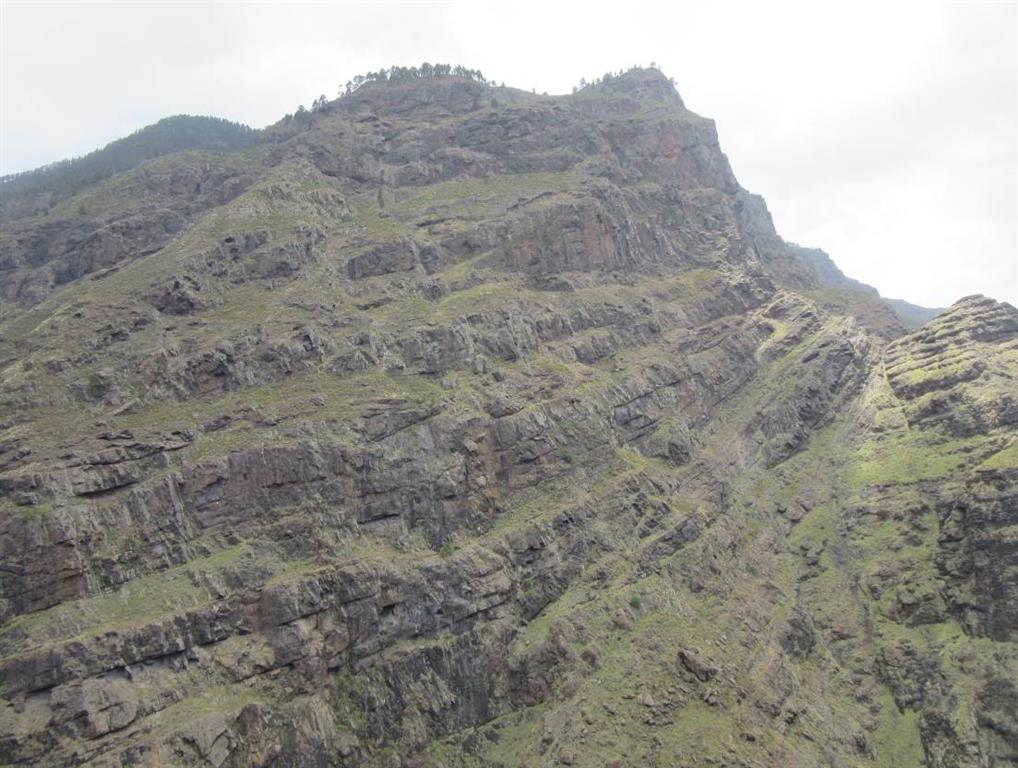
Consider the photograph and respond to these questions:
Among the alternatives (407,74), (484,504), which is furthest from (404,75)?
(484,504)

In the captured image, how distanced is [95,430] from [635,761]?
5252 cm

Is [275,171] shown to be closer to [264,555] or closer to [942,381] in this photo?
[264,555]

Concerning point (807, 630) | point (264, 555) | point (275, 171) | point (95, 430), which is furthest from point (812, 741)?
point (275, 171)

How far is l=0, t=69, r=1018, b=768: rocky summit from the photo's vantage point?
5697cm

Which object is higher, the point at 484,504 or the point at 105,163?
the point at 105,163

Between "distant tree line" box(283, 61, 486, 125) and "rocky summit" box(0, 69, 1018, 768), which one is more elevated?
"distant tree line" box(283, 61, 486, 125)

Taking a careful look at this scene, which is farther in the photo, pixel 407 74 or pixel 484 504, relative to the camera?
pixel 407 74

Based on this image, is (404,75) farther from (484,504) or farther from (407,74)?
(484,504)

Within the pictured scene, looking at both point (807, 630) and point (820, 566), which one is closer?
point (807, 630)

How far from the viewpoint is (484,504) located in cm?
7250

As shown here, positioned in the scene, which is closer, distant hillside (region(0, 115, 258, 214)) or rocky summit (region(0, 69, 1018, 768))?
rocky summit (region(0, 69, 1018, 768))

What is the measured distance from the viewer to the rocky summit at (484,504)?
56969 mm

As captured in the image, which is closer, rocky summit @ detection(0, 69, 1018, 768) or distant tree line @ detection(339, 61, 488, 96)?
rocky summit @ detection(0, 69, 1018, 768)

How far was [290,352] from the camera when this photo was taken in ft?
263
